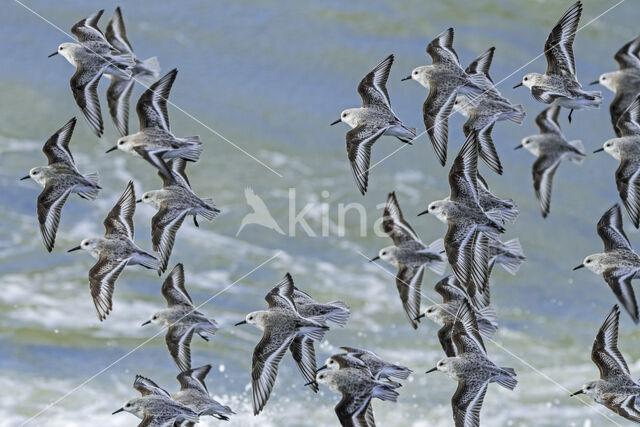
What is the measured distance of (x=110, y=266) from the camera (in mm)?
5578

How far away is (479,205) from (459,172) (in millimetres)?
237

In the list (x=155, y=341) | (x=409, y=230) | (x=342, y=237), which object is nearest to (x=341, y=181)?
(x=342, y=237)

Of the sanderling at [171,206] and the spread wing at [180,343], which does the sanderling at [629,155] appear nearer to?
the sanderling at [171,206]

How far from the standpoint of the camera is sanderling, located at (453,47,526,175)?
17.6ft

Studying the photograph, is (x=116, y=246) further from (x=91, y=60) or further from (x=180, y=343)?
(x=91, y=60)

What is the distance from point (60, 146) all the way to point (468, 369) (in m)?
2.42

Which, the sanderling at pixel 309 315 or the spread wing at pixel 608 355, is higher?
the spread wing at pixel 608 355

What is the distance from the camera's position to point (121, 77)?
5.76 m

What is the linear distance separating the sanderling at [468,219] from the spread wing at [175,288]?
1.47 metres

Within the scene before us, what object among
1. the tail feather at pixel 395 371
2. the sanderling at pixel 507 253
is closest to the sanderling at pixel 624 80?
the sanderling at pixel 507 253

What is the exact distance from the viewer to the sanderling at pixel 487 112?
17.6 feet

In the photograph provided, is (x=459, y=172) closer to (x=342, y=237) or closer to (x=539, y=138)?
(x=539, y=138)

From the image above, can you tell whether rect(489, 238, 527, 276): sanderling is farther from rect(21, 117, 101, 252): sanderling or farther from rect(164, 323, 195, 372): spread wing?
rect(21, 117, 101, 252): sanderling

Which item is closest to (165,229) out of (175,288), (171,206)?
(171,206)
